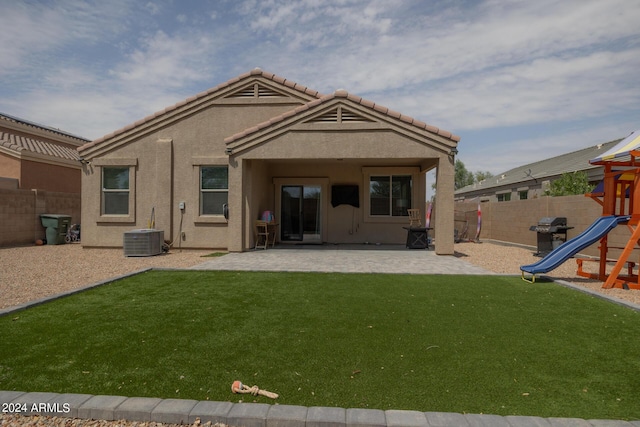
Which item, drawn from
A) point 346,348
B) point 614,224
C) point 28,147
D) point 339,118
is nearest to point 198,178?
point 339,118

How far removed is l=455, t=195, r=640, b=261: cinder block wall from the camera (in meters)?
10.7

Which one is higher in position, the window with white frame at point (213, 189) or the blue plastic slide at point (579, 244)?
the window with white frame at point (213, 189)

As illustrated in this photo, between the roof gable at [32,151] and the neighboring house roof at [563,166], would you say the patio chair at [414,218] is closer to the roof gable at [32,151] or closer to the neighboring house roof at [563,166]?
the neighboring house roof at [563,166]

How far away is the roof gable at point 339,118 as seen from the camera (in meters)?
11.5

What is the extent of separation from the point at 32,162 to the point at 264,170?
1193cm

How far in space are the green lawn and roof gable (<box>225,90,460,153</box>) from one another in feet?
20.4

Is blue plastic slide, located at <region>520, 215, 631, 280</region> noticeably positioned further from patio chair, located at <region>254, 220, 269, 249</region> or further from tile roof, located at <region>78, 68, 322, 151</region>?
tile roof, located at <region>78, 68, 322, 151</region>

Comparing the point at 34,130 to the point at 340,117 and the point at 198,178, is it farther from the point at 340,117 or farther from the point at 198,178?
the point at 340,117

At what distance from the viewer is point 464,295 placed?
648 cm

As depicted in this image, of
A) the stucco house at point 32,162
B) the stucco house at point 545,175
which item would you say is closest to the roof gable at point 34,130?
the stucco house at point 32,162

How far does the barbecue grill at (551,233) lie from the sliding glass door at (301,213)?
7.93 metres

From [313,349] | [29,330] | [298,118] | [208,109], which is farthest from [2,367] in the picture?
[208,109]

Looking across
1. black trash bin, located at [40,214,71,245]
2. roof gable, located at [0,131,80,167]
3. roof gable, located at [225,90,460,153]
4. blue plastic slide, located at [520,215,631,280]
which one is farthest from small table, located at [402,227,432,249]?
roof gable, located at [0,131,80,167]

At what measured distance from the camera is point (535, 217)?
13969mm
